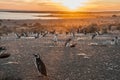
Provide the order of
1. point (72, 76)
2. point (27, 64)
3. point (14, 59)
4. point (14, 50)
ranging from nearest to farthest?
point (72, 76) → point (27, 64) → point (14, 59) → point (14, 50)

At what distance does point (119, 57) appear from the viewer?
2028cm

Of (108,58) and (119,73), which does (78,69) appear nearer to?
(119,73)

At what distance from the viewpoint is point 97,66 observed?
17281 mm

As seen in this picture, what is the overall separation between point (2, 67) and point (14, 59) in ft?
8.08

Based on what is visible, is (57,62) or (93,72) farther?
(57,62)

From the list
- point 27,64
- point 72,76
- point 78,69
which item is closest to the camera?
point 72,76

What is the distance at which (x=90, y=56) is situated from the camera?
20719mm

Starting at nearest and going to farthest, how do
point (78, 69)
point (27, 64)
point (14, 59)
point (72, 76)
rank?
point (72, 76) < point (78, 69) < point (27, 64) < point (14, 59)

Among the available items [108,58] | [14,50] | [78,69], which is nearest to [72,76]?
[78,69]

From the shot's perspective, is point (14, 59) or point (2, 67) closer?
point (2, 67)

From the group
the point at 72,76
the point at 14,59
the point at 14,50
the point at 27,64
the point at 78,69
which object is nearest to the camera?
the point at 72,76

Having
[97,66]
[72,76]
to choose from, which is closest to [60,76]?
[72,76]

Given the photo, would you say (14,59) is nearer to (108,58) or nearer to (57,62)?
(57,62)

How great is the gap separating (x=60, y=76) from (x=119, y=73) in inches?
97.3
